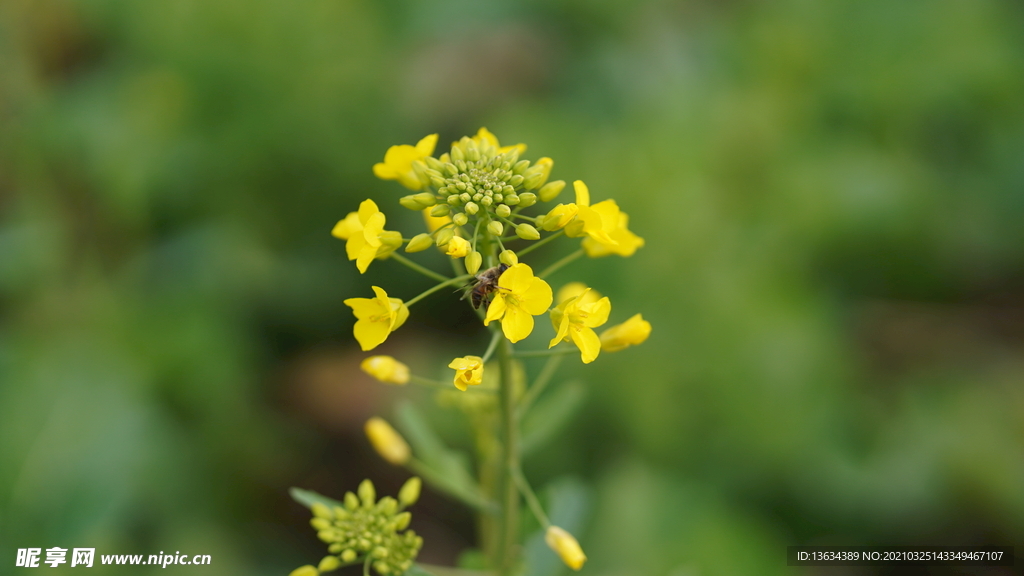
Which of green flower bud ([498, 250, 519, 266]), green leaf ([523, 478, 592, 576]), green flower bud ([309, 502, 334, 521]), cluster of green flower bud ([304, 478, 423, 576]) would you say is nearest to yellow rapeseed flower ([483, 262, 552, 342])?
green flower bud ([498, 250, 519, 266])

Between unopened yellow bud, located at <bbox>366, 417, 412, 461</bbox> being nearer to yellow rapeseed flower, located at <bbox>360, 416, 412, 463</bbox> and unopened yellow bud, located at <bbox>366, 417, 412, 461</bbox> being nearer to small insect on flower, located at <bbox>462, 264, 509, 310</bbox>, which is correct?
yellow rapeseed flower, located at <bbox>360, 416, 412, 463</bbox>

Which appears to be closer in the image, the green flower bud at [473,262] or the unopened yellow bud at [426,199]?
the green flower bud at [473,262]

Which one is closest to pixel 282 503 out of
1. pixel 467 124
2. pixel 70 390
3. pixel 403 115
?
pixel 70 390

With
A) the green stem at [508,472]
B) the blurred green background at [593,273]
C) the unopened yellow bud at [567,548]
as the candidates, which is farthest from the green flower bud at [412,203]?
the blurred green background at [593,273]

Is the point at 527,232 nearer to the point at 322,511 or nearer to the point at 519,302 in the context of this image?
the point at 519,302

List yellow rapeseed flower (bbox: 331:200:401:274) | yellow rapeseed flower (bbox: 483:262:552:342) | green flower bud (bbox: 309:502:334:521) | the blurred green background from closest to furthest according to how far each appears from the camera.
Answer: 1. yellow rapeseed flower (bbox: 483:262:552:342)
2. yellow rapeseed flower (bbox: 331:200:401:274)
3. green flower bud (bbox: 309:502:334:521)
4. the blurred green background

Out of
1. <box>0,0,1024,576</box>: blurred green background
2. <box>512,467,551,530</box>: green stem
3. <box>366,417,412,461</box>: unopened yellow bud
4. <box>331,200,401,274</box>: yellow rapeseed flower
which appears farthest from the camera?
<box>0,0,1024,576</box>: blurred green background

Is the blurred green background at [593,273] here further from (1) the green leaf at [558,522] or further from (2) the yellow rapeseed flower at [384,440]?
(2) the yellow rapeseed flower at [384,440]
